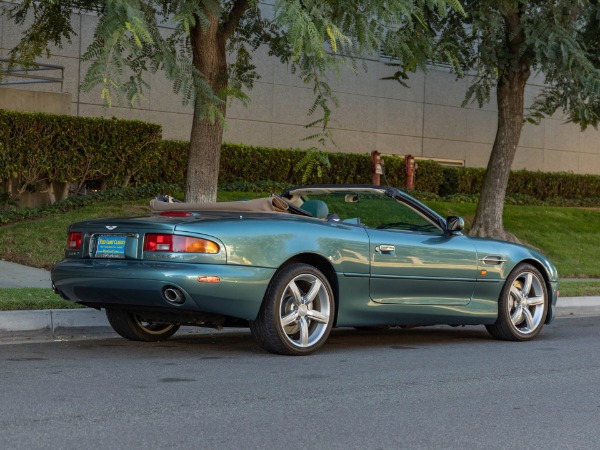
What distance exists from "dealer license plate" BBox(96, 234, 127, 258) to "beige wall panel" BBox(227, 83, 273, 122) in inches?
552

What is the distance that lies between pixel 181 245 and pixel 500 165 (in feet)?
41.8

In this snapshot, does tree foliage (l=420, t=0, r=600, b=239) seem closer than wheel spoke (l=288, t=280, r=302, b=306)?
No

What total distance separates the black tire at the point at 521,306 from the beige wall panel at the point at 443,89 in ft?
51.7

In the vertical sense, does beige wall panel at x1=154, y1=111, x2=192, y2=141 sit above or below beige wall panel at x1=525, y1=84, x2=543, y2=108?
below

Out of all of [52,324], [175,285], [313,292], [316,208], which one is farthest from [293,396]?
[52,324]

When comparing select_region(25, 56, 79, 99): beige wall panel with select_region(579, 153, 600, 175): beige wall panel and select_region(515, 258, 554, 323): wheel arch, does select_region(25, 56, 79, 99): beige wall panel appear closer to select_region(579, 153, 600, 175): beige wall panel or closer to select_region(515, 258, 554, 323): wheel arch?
select_region(515, 258, 554, 323): wheel arch

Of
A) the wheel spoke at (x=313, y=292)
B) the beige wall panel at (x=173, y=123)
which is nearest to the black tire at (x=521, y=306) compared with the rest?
the wheel spoke at (x=313, y=292)

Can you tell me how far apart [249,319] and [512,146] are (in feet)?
Result: 41.1

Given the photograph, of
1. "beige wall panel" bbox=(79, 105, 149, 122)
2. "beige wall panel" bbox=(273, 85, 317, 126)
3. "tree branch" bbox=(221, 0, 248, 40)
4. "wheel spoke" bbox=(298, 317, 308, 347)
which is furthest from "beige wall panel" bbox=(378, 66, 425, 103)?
"wheel spoke" bbox=(298, 317, 308, 347)

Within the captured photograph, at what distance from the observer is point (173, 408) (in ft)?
18.7

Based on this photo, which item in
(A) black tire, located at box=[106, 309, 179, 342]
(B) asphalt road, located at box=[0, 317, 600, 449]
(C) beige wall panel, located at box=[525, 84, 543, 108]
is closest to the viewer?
(B) asphalt road, located at box=[0, 317, 600, 449]

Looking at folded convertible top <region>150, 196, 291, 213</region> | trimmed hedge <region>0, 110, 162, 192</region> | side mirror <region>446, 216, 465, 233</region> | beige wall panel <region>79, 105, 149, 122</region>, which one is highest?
beige wall panel <region>79, 105, 149, 122</region>

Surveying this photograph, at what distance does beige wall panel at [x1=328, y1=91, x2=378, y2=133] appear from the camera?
76.2 feet

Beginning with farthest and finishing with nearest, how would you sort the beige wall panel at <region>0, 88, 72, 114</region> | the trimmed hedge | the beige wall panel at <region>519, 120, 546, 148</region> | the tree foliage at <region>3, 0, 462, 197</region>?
the beige wall panel at <region>519, 120, 546, 148</region> → the beige wall panel at <region>0, 88, 72, 114</region> → the trimmed hedge → the tree foliage at <region>3, 0, 462, 197</region>
